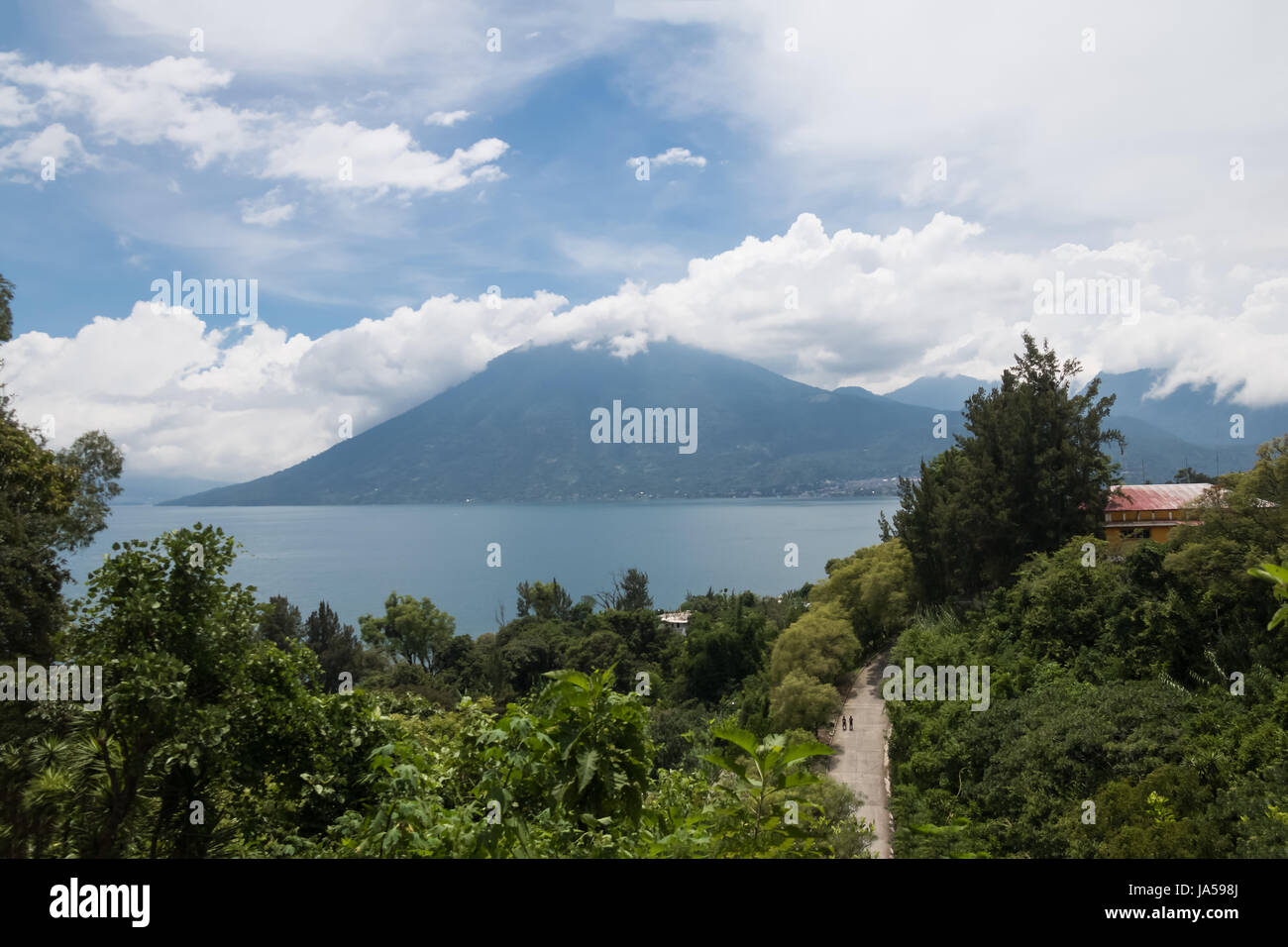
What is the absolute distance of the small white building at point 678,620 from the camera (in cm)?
5662

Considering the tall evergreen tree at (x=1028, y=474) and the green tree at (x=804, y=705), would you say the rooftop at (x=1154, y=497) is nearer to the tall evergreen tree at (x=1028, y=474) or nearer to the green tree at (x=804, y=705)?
the tall evergreen tree at (x=1028, y=474)

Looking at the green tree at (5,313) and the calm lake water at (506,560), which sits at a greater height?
the green tree at (5,313)

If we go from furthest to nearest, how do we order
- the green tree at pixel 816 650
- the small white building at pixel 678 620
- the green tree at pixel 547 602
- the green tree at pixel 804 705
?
the green tree at pixel 547 602 < the small white building at pixel 678 620 < the green tree at pixel 816 650 < the green tree at pixel 804 705

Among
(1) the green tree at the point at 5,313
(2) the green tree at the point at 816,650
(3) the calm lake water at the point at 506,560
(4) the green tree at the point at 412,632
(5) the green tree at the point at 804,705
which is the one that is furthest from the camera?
(3) the calm lake water at the point at 506,560

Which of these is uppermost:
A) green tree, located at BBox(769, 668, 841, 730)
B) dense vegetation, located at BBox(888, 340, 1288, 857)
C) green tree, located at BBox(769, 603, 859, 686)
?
dense vegetation, located at BBox(888, 340, 1288, 857)

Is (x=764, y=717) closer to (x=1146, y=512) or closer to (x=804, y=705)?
(x=804, y=705)

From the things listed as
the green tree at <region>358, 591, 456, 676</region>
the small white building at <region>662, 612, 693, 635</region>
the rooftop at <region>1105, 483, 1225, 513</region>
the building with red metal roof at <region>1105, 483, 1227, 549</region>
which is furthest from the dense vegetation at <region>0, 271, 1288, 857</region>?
the green tree at <region>358, 591, 456, 676</region>

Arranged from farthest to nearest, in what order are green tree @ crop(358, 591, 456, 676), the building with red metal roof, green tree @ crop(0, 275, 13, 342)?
1. green tree @ crop(358, 591, 456, 676)
2. the building with red metal roof
3. green tree @ crop(0, 275, 13, 342)

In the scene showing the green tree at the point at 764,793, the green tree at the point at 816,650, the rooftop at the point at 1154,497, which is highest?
the rooftop at the point at 1154,497

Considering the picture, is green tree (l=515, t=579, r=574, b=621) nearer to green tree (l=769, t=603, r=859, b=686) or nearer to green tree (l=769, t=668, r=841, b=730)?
green tree (l=769, t=603, r=859, b=686)

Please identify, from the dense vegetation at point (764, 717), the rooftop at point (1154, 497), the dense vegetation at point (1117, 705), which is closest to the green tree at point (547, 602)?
the dense vegetation at point (764, 717)

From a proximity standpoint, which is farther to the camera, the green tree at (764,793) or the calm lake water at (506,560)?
the calm lake water at (506,560)

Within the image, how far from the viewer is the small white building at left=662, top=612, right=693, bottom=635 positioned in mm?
56625
